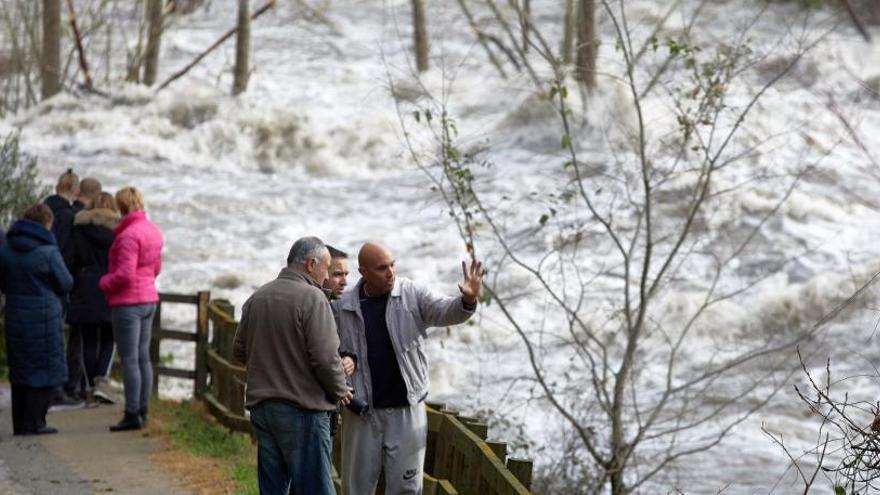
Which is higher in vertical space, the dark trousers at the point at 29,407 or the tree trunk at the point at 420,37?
the tree trunk at the point at 420,37

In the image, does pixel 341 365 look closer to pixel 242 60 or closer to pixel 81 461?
pixel 81 461

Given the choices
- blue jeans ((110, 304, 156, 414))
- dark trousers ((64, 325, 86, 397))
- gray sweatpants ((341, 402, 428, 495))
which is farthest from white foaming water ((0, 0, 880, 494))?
gray sweatpants ((341, 402, 428, 495))

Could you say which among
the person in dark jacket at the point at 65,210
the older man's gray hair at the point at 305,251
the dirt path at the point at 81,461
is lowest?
the dirt path at the point at 81,461

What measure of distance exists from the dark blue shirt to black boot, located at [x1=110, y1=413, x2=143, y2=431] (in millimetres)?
4637

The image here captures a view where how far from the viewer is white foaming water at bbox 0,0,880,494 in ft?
63.7

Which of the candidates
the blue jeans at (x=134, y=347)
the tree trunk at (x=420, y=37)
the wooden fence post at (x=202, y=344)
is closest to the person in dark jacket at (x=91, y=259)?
the blue jeans at (x=134, y=347)

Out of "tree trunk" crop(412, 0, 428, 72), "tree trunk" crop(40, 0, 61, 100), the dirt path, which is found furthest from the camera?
"tree trunk" crop(412, 0, 428, 72)

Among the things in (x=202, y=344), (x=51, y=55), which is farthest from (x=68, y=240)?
(x=51, y=55)

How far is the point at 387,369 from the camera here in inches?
273

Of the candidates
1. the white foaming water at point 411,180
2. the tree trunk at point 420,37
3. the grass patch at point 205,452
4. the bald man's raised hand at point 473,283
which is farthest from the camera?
the tree trunk at point 420,37

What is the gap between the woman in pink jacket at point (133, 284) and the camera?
10.6 m

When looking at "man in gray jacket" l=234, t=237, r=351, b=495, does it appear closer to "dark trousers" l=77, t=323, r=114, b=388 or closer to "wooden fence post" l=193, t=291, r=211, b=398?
"wooden fence post" l=193, t=291, r=211, b=398

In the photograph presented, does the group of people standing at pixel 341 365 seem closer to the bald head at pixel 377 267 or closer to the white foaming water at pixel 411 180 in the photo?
the bald head at pixel 377 267

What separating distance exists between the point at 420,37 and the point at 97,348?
2145 cm
